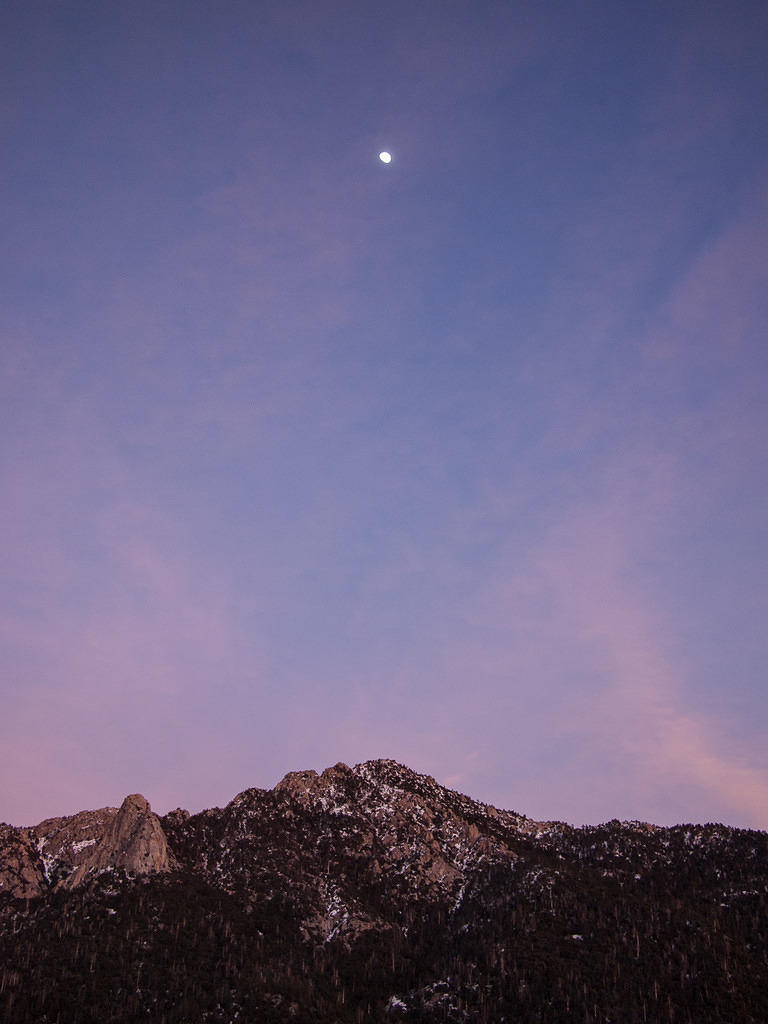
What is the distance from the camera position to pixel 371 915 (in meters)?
116

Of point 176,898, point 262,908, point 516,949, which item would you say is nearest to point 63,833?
point 176,898

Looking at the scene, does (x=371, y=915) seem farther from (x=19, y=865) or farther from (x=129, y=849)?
(x=19, y=865)

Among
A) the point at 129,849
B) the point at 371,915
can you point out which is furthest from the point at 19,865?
the point at 371,915

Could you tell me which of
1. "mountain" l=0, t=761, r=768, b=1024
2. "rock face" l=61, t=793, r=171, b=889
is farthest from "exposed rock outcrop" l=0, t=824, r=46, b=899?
"rock face" l=61, t=793, r=171, b=889

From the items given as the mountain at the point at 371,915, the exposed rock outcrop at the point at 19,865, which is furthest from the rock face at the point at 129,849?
the exposed rock outcrop at the point at 19,865

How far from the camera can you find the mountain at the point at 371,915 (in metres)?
89.3

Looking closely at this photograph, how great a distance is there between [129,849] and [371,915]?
43.7m

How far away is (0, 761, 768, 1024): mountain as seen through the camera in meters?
89.3

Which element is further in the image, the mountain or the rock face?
the rock face

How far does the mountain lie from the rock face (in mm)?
407

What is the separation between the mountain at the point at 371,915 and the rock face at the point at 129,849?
0.41 meters

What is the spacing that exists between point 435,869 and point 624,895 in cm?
3372

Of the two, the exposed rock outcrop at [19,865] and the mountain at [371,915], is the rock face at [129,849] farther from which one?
the exposed rock outcrop at [19,865]

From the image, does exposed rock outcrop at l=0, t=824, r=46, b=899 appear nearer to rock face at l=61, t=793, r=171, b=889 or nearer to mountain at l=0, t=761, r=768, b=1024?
mountain at l=0, t=761, r=768, b=1024
